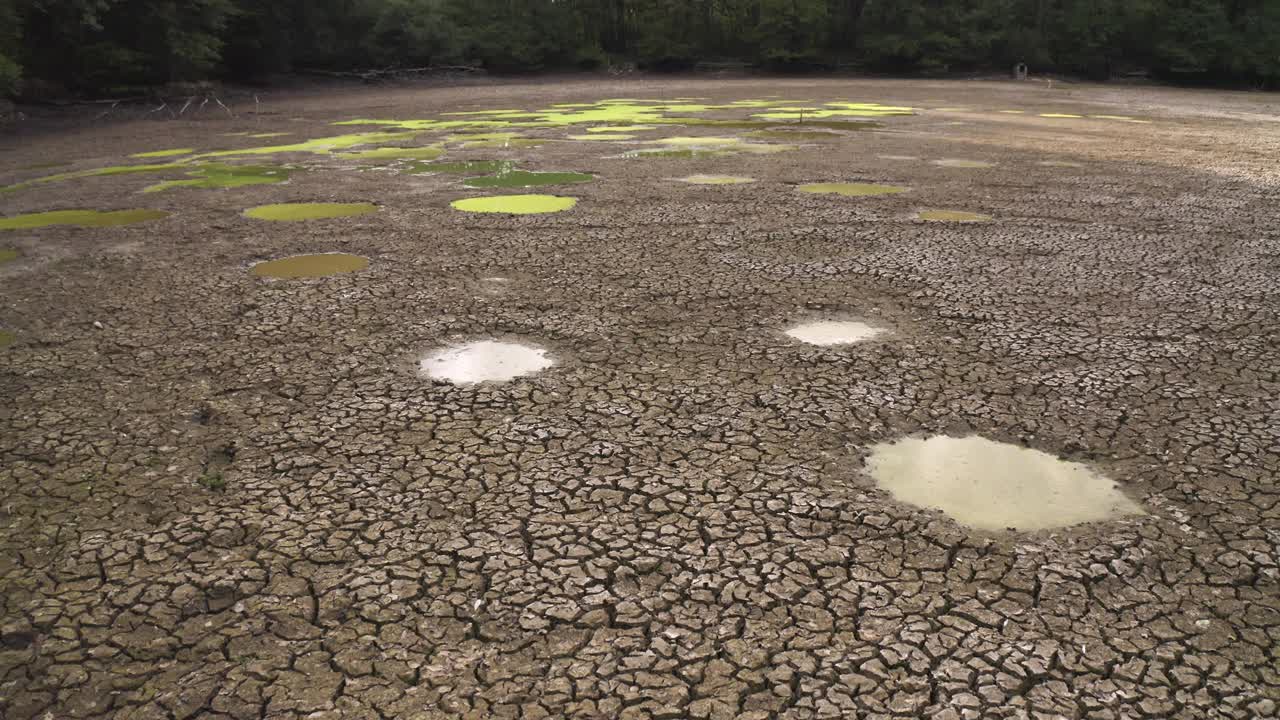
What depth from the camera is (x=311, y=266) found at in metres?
5.69

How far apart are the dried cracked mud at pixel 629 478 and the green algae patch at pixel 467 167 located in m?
3.55

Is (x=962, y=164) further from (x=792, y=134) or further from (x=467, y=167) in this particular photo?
(x=467, y=167)

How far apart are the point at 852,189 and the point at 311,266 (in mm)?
5262

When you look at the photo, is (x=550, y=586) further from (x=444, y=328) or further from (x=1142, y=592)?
(x=444, y=328)

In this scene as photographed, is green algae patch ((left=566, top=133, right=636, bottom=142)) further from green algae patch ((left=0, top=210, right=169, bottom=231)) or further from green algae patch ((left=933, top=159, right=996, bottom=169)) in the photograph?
green algae patch ((left=0, top=210, right=169, bottom=231))

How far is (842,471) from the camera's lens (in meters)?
2.90

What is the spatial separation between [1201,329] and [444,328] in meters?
3.82

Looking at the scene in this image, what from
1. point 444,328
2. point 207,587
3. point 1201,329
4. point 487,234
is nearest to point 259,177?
point 487,234

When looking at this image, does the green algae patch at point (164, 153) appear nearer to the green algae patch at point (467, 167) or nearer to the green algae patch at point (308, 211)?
the green algae patch at point (467, 167)

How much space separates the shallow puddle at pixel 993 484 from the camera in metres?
2.63

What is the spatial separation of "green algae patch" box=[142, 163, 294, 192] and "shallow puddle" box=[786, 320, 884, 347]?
278 inches

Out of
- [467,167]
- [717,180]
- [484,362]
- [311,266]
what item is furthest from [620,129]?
[484,362]

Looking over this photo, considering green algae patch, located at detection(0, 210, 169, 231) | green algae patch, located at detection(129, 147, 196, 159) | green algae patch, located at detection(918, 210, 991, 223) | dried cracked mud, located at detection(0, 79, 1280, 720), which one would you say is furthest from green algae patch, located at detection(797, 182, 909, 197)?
green algae patch, located at detection(129, 147, 196, 159)

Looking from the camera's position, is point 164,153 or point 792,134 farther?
point 792,134
